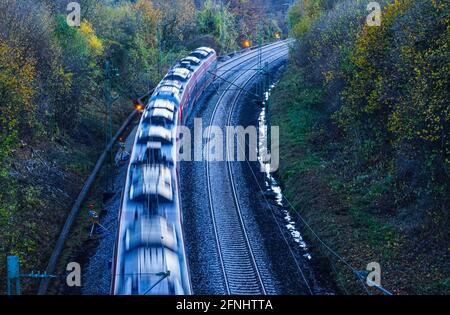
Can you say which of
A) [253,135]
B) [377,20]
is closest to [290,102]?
[253,135]

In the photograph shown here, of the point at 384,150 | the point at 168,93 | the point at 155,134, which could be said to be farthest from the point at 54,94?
the point at 384,150

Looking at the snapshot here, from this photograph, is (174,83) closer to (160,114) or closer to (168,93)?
(168,93)

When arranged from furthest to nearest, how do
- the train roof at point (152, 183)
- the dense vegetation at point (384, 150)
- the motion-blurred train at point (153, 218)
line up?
the train roof at point (152, 183), the dense vegetation at point (384, 150), the motion-blurred train at point (153, 218)

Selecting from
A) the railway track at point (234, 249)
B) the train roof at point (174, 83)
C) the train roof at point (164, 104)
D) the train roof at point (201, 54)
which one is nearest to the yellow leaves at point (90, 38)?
the train roof at point (174, 83)

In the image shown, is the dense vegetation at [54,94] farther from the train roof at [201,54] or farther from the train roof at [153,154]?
the train roof at [201,54]
